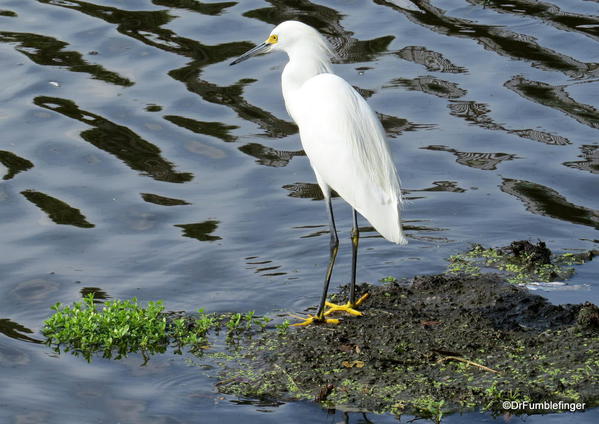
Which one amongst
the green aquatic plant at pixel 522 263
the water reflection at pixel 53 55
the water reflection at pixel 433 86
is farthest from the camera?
the water reflection at pixel 53 55

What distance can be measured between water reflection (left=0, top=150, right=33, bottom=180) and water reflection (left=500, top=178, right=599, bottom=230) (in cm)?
434

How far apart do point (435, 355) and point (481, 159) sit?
3.83m

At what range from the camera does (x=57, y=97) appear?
10.7 metres

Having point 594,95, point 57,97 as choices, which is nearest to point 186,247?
point 57,97

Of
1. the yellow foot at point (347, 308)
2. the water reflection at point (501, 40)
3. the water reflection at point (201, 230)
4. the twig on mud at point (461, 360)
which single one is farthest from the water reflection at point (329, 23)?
the twig on mud at point (461, 360)

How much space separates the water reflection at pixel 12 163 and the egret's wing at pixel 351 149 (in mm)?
3639

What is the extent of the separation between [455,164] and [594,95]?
82.5 inches

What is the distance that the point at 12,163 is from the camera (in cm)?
944

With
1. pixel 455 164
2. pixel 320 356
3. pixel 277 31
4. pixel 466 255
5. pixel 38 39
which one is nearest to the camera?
pixel 320 356

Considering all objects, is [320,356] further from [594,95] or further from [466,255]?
[594,95]

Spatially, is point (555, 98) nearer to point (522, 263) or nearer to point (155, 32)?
point (522, 263)

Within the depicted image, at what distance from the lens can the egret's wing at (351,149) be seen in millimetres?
6613

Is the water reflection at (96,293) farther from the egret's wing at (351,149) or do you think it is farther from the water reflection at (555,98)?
the water reflection at (555,98)

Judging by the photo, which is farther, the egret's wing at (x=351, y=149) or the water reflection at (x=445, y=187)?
the water reflection at (x=445, y=187)
